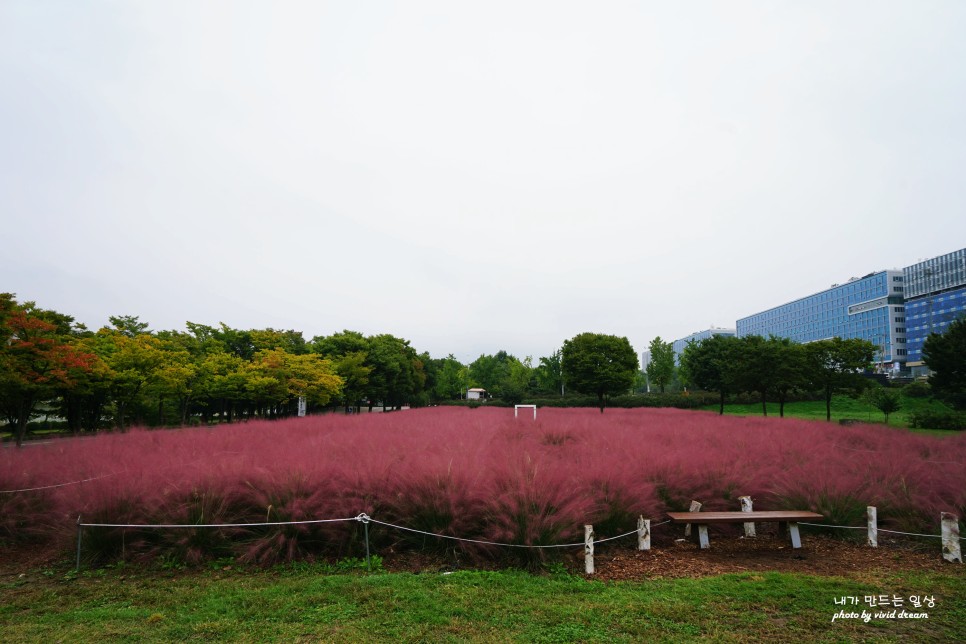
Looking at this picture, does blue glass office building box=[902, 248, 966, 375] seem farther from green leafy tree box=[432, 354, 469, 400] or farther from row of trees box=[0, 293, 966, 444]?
row of trees box=[0, 293, 966, 444]

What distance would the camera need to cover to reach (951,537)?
509 centimetres

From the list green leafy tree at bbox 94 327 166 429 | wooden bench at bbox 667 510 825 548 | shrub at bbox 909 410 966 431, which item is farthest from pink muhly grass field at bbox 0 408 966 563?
shrub at bbox 909 410 966 431

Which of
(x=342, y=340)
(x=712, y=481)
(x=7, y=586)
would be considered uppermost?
(x=342, y=340)

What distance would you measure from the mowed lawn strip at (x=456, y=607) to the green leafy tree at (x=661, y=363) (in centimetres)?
3870

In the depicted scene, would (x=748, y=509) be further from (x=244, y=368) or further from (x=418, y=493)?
(x=244, y=368)

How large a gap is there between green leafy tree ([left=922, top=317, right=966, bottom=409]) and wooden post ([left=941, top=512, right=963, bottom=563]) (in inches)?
1062

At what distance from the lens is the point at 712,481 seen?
6.79 meters

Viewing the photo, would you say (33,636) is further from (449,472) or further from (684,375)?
(684,375)

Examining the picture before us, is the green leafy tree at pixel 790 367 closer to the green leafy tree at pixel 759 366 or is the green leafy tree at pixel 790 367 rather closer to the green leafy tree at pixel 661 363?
the green leafy tree at pixel 759 366

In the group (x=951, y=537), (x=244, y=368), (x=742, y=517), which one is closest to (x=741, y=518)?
(x=742, y=517)

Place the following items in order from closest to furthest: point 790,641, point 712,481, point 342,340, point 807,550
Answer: point 790,641 → point 807,550 → point 712,481 → point 342,340

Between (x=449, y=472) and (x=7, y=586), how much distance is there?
4.50m

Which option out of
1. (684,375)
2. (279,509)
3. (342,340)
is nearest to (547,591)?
(279,509)

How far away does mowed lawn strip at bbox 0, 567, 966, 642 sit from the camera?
11.4 feet
